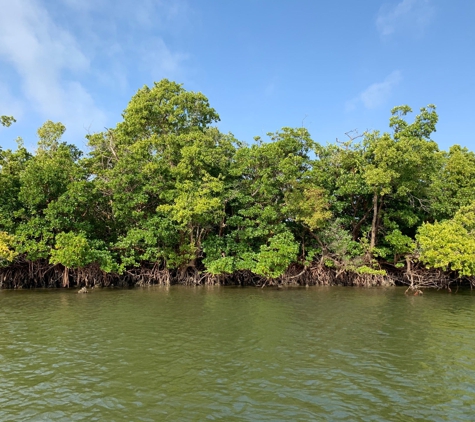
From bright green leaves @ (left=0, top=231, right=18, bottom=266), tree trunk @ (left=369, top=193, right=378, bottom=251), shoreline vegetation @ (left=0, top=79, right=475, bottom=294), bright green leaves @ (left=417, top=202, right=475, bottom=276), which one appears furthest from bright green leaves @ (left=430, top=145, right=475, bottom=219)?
bright green leaves @ (left=0, top=231, right=18, bottom=266)

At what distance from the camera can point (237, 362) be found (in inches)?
372

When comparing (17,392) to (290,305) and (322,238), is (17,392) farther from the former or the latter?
(322,238)

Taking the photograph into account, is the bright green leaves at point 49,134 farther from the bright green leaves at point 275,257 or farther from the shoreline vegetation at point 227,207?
the bright green leaves at point 275,257

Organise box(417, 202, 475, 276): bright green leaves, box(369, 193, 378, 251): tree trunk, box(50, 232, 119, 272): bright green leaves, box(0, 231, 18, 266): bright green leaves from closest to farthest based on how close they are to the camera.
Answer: box(417, 202, 475, 276): bright green leaves < box(0, 231, 18, 266): bright green leaves < box(50, 232, 119, 272): bright green leaves < box(369, 193, 378, 251): tree trunk

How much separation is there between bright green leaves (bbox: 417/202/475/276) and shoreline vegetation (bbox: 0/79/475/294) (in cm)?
12

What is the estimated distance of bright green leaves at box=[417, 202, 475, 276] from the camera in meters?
20.6

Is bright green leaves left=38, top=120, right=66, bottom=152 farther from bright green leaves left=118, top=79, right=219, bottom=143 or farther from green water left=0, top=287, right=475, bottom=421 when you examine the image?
green water left=0, top=287, right=475, bottom=421

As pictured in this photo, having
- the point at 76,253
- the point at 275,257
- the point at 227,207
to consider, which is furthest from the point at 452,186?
the point at 76,253

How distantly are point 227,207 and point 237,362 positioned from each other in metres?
18.6

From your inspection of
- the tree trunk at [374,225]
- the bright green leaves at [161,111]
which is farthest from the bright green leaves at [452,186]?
the bright green leaves at [161,111]

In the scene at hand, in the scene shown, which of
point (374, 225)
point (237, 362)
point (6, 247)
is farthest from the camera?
point (374, 225)

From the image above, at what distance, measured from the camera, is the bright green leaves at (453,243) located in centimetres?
2058

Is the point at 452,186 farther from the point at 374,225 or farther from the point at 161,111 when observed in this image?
the point at 161,111

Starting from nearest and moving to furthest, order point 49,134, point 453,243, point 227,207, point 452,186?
point 453,243, point 452,186, point 227,207, point 49,134
